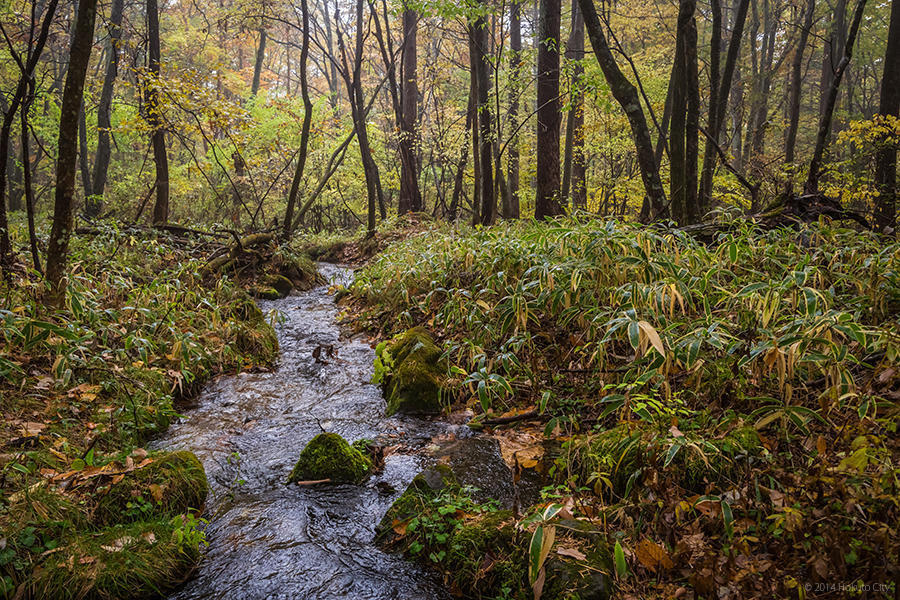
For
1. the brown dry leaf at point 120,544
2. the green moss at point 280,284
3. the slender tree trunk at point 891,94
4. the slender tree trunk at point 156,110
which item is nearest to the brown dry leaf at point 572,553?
the brown dry leaf at point 120,544

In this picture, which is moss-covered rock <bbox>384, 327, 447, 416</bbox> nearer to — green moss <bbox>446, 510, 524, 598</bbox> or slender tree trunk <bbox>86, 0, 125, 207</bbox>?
green moss <bbox>446, 510, 524, 598</bbox>

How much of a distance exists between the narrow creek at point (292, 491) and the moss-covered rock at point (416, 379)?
15 cm

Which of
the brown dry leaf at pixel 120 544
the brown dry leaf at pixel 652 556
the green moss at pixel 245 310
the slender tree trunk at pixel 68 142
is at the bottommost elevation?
the brown dry leaf at pixel 120 544

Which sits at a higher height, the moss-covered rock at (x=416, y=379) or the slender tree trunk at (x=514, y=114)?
the slender tree trunk at (x=514, y=114)

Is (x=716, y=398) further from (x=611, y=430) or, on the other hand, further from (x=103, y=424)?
(x=103, y=424)

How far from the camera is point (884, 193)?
296 inches

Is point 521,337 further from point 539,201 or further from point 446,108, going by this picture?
point 446,108

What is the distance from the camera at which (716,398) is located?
304cm

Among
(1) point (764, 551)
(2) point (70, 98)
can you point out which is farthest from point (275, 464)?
(2) point (70, 98)

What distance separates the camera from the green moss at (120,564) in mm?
2115

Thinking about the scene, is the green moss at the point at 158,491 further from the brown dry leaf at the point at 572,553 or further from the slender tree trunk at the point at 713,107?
the slender tree trunk at the point at 713,107

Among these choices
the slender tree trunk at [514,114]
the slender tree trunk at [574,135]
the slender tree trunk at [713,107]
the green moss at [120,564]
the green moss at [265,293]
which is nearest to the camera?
the green moss at [120,564]

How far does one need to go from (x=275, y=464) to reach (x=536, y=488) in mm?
1906

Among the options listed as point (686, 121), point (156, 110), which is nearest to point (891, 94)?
point (686, 121)
